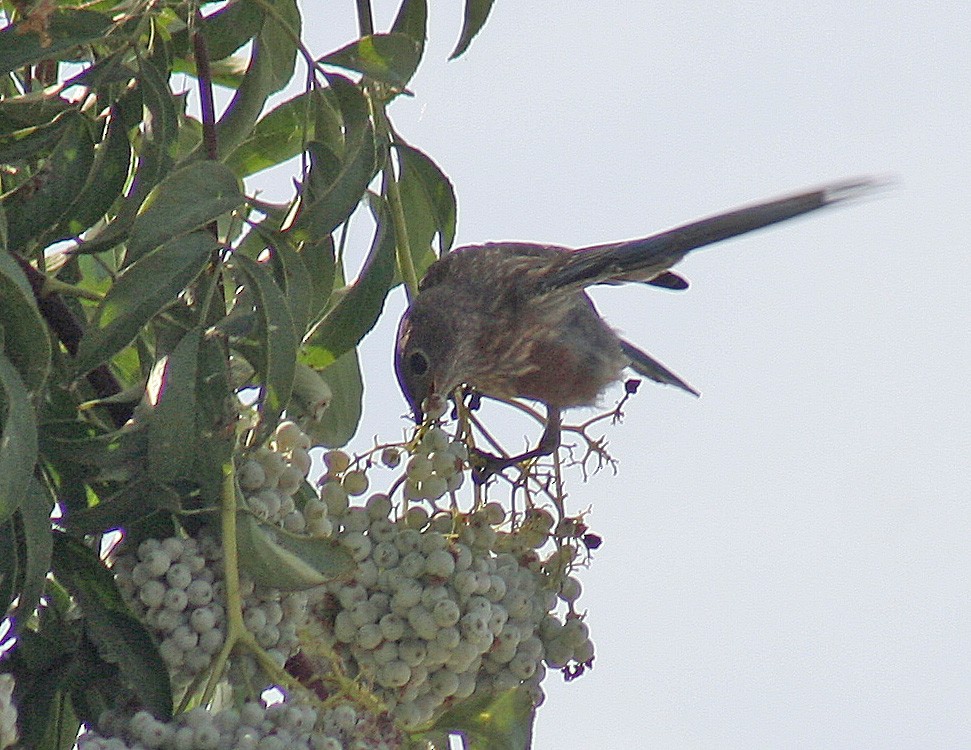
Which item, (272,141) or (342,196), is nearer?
(342,196)

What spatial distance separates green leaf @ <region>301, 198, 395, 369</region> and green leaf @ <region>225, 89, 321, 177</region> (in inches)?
16.0

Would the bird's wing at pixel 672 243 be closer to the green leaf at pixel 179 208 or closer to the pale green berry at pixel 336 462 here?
the pale green berry at pixel 336 462

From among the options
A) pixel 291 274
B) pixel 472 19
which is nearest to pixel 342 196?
pixel 291 274

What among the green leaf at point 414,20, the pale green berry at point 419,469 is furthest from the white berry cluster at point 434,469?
the green leaf at point 414,20

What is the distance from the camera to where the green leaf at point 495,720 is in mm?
3070

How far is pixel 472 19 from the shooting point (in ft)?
11.7

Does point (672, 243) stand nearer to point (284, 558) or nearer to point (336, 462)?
point (336, 462)

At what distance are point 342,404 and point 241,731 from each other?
1.32m

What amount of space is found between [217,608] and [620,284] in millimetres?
2645

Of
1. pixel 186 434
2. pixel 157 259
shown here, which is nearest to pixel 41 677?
pixel 186 434

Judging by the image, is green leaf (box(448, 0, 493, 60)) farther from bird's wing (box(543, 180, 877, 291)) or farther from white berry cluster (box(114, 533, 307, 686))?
white berry cluster (box(114, 533, 307, 686))

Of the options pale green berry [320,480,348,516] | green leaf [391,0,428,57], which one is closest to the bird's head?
green leaf [391,0,428,57]

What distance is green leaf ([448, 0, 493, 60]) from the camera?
3.56 meters

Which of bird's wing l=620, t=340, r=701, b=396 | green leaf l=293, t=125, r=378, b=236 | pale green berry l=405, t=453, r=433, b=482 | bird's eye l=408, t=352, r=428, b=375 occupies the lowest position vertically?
pale green berry l=405, t=453, r=433, b=482
